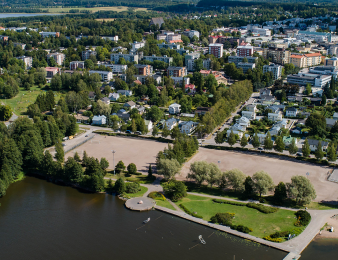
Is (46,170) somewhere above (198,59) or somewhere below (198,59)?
below

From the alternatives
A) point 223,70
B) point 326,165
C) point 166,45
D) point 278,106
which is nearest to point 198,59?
point 223,70

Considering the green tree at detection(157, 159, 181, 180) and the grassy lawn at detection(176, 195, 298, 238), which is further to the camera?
the green tree at detection(157, 159, 181, 180)

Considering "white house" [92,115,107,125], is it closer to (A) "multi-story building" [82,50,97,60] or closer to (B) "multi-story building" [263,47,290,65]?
(A) "multi-story building" [82,50,97,60]

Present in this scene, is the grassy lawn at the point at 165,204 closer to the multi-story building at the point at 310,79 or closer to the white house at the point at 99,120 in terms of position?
the white house at the point at 99,120

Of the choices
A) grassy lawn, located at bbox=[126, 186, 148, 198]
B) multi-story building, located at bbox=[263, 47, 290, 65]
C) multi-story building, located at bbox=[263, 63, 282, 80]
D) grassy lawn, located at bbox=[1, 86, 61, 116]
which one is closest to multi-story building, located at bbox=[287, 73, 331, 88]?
multi-story building, located at bbox=[263, 63, 282, 80]

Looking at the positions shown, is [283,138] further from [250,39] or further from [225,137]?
[250,39]

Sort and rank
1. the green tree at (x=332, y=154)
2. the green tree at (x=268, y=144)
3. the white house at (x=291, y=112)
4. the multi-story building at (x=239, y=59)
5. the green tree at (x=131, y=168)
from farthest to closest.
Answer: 1. the multi-story building at (x=239, y=59)
2. the white house at (x=291, y=112)
3. the green tree at (x=268, y=144)
4. the green tree at (x=332, y=154)
5. the green tree at (x=131, y=168)

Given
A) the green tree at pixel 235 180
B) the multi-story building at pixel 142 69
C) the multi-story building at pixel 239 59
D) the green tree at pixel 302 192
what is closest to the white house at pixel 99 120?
the green tree at pixel 235 180
